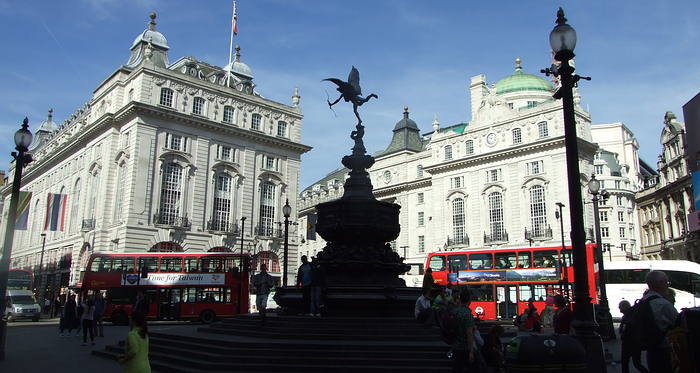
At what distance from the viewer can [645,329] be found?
20.9 ft

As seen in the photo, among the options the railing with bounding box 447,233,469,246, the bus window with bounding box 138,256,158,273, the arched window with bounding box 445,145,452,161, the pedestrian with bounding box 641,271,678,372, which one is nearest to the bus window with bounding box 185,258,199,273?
the bus window with bounding box 138,256,158,273

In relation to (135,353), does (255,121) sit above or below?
above

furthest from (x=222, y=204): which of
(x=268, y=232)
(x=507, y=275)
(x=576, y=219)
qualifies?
(x=576, y=219)

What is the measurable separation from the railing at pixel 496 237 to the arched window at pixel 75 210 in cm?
4192

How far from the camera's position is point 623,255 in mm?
59312

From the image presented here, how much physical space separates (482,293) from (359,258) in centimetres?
1737

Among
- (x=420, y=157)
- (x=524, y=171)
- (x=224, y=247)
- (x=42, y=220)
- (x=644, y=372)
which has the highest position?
(x=420, y=157)

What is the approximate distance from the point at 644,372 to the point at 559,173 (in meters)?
47.0

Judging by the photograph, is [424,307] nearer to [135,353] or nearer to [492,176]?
[135,353]

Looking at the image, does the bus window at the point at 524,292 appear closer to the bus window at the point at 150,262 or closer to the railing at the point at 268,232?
the bus window at the point at 150,262

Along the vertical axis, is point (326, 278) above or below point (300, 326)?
above

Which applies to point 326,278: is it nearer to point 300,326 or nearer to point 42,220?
point 300,326

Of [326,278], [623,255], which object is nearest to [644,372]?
[326,278]

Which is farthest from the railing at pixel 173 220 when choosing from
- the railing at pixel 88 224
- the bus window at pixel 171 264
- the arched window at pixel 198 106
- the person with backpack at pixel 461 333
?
the person with backpack at pixel 461 333
